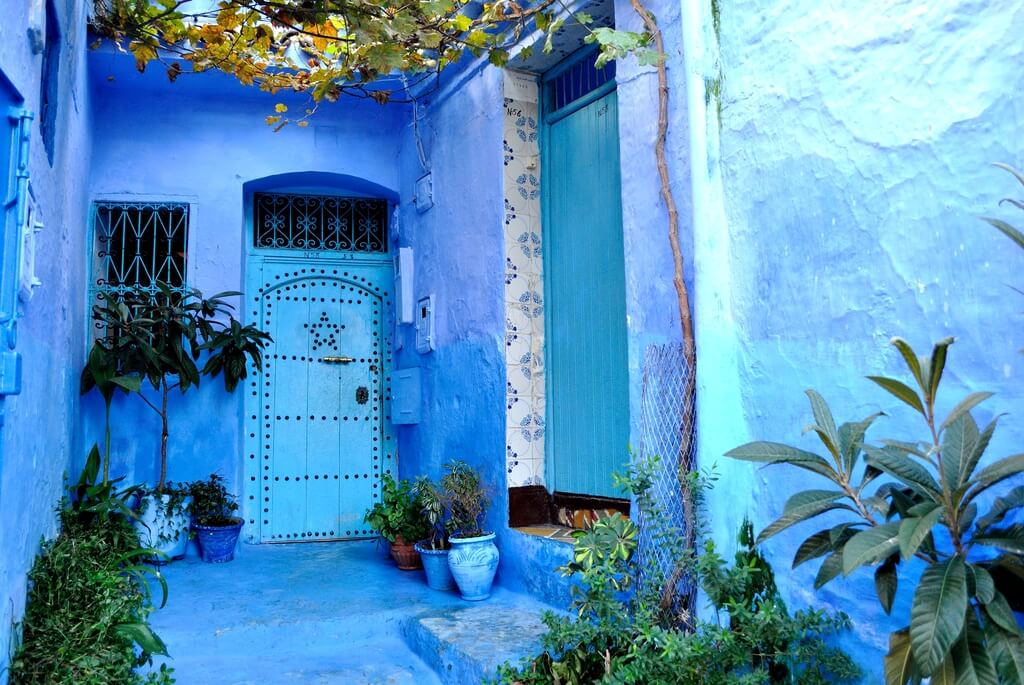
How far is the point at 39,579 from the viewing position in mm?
3326

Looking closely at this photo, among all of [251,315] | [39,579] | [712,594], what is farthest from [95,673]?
[251,315]

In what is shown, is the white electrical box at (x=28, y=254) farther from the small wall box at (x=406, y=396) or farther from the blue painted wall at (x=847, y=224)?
the small wall box at (x=406, y=396)

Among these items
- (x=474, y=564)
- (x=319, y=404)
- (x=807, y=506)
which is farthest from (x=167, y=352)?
(x=807, y=506)

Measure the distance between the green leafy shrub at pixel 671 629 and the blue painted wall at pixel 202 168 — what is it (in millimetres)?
3683

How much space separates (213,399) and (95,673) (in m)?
3.58

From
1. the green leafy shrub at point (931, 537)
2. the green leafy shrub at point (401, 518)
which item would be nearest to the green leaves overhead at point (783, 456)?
the green leafy shrub at point (931, 537)

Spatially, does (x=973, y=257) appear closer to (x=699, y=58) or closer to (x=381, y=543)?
(x=699, y=58)

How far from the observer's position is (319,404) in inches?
268

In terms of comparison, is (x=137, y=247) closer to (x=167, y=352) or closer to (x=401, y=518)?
(x=167, y=352)

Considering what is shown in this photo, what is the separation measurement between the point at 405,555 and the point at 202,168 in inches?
132

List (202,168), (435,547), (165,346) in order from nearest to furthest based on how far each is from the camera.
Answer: (435,547) < (165,346) < (202,168)

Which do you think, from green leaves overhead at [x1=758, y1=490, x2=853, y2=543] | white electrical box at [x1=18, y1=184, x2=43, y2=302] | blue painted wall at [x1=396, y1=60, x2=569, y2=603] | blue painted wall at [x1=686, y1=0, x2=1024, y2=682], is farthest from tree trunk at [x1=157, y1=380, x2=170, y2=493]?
green leaves overhead at [x1=758, y1=490, x2=853, y2=543]

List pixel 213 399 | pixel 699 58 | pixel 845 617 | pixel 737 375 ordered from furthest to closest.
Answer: pixel 213 399
pixel 699 58
pixel 737 375
pixel 845 617

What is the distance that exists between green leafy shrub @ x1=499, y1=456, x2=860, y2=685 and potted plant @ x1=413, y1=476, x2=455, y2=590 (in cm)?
150
